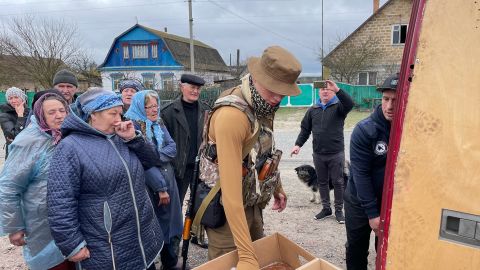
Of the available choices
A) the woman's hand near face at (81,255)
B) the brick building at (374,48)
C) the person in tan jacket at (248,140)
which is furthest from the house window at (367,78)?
the woman's hand near face at (81,255)

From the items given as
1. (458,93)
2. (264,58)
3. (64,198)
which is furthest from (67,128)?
(458,93)

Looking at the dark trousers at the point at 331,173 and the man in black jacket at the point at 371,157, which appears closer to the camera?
the man in black jacket at the point at 371,157

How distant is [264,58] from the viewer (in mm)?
1842

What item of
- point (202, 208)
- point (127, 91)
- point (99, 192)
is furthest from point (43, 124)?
point (127, 91)

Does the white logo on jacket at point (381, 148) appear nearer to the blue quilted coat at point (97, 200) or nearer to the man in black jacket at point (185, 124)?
the blue quilted coat at point (97, 200)

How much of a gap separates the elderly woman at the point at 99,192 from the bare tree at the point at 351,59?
75.2 feet

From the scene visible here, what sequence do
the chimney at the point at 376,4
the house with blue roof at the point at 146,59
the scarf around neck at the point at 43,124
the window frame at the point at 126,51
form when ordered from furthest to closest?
the window frame at the point at 126,51, the house with blue roof at the point at 146,59, the chimney at the point at 376,4, the scarf around neck at the point at 43,124

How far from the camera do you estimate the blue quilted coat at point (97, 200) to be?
2102 millimetres

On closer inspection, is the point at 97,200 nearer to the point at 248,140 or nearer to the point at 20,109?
the point at 248,140

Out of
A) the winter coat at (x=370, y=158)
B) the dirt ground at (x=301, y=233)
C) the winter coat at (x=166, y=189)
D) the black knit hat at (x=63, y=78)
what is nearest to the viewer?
the winter coat at (x=370, y=158)

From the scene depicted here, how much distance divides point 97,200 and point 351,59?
23.3 meters

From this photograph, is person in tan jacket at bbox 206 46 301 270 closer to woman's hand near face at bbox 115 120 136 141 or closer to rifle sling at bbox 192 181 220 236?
rifle sling at bbox 192 181 220 236

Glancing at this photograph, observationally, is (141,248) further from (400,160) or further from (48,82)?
(48,82)

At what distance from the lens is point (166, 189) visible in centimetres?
335
